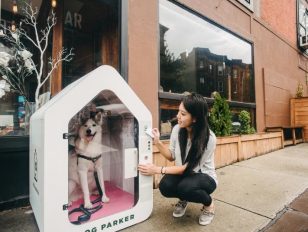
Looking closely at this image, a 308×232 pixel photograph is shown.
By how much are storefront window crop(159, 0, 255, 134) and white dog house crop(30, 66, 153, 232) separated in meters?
1.67

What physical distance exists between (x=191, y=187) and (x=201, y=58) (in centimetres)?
389

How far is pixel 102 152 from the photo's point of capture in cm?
256

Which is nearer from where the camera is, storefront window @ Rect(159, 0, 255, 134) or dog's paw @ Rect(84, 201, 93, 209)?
dog's paw @ Rect(84, 201, 93, 209)

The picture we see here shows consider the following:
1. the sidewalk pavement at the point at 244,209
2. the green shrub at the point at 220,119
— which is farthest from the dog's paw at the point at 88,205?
the green shrub at the point at 220,119

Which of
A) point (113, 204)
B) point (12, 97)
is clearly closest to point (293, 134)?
point (113, 204)

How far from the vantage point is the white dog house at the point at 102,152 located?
5.52 ft

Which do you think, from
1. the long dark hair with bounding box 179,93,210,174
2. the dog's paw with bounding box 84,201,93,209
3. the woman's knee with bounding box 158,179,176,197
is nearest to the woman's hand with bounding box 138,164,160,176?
the woman's knee with bounding box 158,179,176,197

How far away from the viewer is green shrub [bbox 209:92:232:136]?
182 inches

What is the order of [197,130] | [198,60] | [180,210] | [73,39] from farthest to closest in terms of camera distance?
[198,60], [73,39], [180,210], [197,130]

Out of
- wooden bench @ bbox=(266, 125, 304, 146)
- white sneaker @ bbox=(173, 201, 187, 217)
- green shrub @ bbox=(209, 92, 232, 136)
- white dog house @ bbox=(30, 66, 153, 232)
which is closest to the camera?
white dog house @ bbox=(30, 66, 153, 232)

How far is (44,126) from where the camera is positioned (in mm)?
1647

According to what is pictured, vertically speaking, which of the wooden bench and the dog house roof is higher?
the dog house roof

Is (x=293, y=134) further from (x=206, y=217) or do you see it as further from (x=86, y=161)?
(x=86, y=161)

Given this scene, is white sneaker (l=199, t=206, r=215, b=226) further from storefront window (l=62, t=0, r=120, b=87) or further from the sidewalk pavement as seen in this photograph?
storefront window (l=62, t=0, r=120, b=87)
